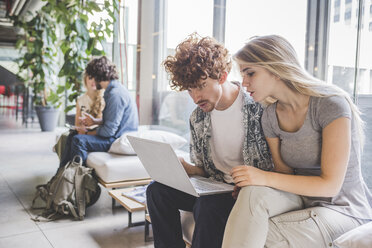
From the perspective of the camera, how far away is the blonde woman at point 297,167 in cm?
122

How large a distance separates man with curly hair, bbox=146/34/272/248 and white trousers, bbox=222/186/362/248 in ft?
0.88

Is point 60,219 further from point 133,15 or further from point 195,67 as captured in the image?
point 133,15

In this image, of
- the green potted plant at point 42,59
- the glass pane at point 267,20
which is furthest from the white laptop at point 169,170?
the green potted plant at point 42,59

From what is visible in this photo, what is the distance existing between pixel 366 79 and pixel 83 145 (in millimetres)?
2163

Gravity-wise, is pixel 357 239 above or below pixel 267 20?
below

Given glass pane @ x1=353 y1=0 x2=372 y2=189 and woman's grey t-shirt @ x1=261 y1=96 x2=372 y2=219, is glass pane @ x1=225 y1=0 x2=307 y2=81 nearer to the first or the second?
glass pane @ x1=353 y1=0 x2=372 y2=189

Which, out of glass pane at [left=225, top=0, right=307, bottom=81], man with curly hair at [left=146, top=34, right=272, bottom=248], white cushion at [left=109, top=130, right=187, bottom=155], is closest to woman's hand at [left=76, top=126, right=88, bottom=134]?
white cushion at [left=109, top=130, right=187, bottom=155]

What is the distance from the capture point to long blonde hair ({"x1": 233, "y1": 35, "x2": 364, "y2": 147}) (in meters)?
1.38

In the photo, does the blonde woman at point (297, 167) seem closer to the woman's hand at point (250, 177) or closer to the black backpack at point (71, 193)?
the woman's hand at point (250, 177)

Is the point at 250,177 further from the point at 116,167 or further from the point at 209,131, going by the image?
the point at 116,167

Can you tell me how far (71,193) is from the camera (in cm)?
271

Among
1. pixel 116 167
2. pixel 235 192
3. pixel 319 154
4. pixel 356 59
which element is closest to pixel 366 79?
pixel 356 59

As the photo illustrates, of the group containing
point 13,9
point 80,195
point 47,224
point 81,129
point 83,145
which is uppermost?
point 13,9

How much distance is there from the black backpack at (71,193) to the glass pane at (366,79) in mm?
1860
